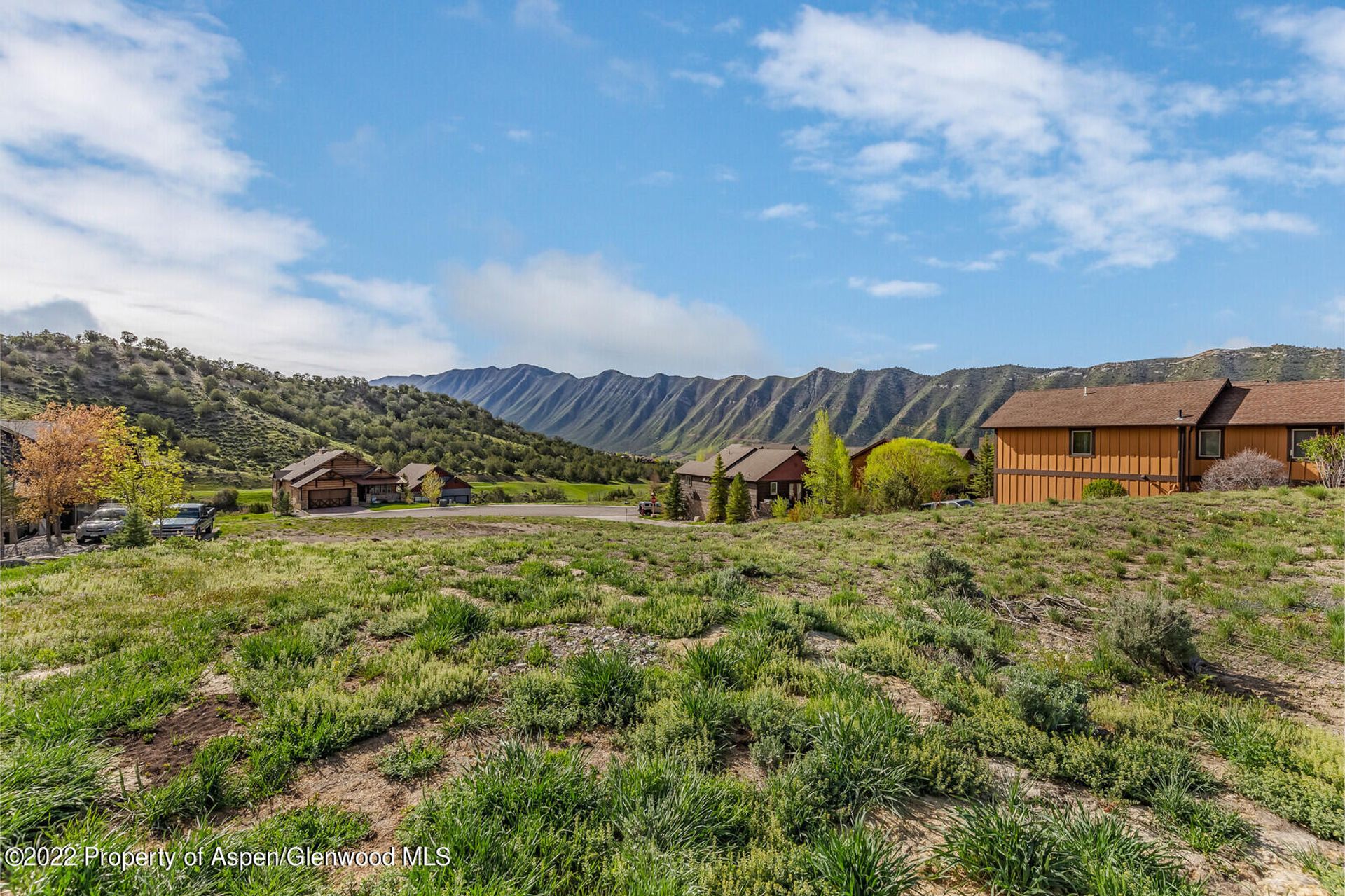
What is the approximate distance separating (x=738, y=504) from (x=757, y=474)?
180 inches

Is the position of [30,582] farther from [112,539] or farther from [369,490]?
[369,490]

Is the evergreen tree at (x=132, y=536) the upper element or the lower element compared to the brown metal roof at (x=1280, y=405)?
lower

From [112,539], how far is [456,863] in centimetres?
2004

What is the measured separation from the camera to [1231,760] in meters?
4.37

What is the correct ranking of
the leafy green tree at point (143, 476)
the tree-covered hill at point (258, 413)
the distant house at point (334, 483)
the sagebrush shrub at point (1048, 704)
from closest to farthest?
the sagebrush shrub at point (1048, 704) < the leafy green tree at point (143, 476) < the distant house at point (334, 483) < the tree-covered hill at point (258, 413)

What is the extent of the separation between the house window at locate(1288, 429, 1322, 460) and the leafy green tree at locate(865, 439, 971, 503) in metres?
18.6

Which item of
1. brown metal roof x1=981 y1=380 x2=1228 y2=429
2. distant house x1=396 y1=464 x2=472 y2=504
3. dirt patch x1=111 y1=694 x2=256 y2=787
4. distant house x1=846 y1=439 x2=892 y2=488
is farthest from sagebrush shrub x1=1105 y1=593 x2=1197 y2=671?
distant house x1=396 y1=464 x2=472 y2=504

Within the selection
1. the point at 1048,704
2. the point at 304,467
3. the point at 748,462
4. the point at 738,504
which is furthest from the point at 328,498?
the point at 1048,704

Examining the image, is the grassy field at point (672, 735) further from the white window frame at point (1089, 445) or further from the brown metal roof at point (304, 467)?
the brown metal roof at point (304, 467)

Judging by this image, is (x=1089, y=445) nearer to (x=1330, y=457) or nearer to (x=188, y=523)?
(x=1330, y=457)

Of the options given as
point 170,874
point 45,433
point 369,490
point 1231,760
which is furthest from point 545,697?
point 369,490

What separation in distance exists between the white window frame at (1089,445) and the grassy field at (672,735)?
20164 mm

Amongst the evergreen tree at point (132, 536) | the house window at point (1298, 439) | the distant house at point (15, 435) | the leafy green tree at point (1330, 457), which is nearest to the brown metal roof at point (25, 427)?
the distant house at point (15, 435)

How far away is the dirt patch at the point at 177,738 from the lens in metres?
3.81
